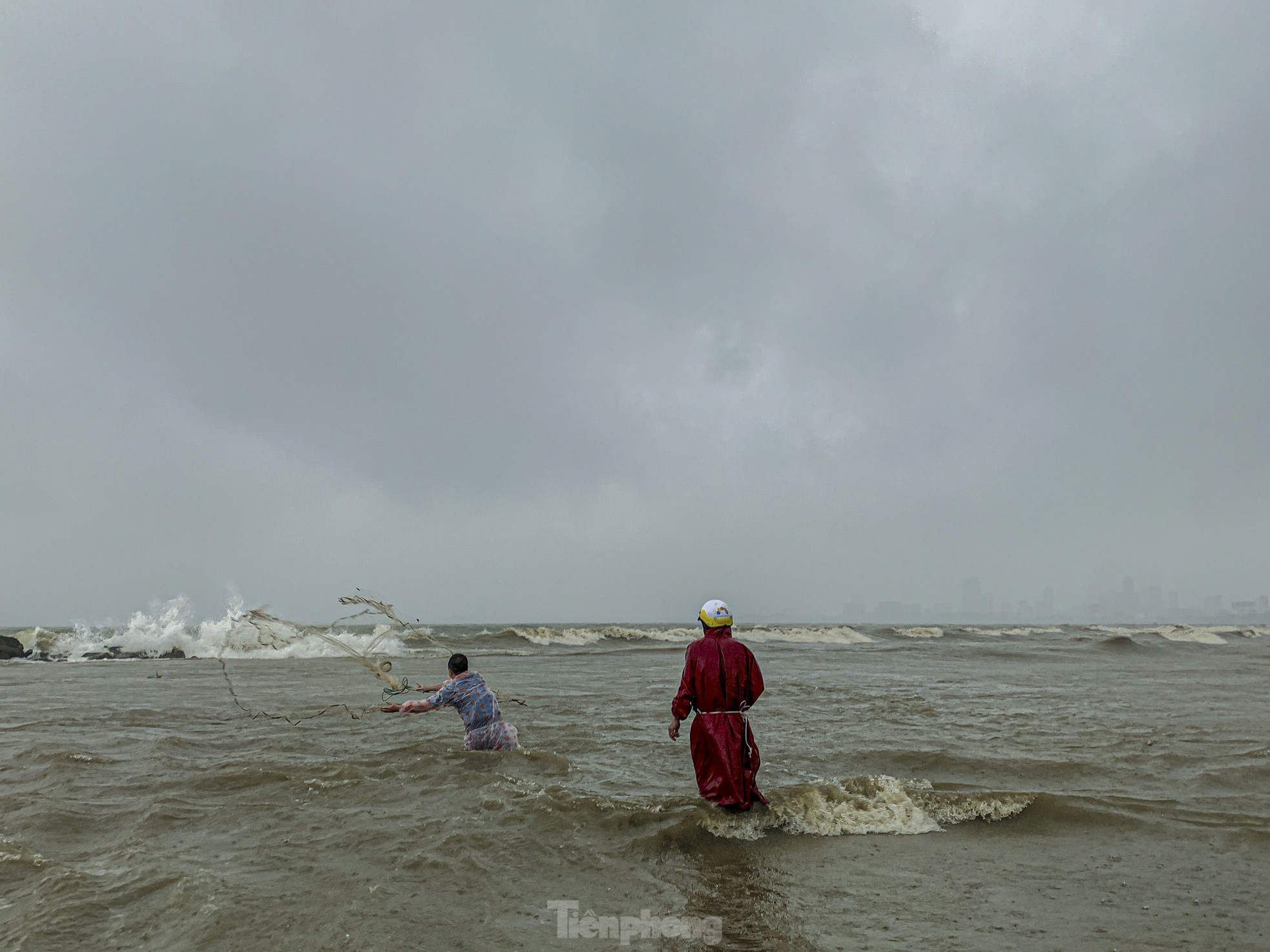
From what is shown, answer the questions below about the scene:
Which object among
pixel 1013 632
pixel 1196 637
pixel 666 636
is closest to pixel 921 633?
pixel 1013 632

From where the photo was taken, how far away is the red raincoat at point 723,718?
652 cm

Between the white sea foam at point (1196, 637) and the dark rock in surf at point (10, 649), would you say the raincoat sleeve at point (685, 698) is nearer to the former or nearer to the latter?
the dark rock in surf at point (10, 649)

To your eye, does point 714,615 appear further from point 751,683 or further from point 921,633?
point 921,633

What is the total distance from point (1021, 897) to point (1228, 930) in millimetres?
1157

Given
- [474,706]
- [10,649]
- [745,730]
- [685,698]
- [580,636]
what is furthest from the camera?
[580,636]

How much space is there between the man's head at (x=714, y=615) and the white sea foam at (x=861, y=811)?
173cm

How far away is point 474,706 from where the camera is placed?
9.10m

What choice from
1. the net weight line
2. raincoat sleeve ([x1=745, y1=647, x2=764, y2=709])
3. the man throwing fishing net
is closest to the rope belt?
raincoat sleeve ([x1=745, y1=647, x2=764, y2=709])

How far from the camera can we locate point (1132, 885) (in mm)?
5090

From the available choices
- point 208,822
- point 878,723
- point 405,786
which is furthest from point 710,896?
point 878,723

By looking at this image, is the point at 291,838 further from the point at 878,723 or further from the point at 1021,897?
the point at 878,723

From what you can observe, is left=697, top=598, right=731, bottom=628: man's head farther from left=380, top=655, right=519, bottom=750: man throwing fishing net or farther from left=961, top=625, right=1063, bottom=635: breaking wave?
left=961, top=625, right=1063, bottom=635: breaking wave

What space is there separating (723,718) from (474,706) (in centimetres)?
398

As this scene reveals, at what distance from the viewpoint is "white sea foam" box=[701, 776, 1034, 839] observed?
20.9 feet
